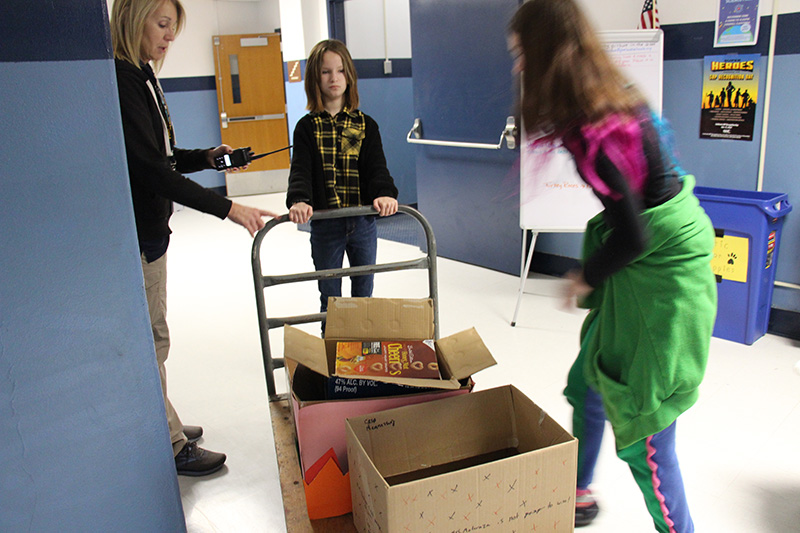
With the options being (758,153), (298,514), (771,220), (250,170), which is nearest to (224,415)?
(298,514)

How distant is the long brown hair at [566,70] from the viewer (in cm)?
124

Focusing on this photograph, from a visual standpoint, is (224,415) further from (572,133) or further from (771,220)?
(771,220)

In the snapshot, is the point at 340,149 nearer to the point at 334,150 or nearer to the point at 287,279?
the point at 334,150

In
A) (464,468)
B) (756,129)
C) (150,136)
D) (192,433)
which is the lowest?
(192,433)

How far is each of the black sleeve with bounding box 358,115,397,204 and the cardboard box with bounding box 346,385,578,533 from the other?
127cm

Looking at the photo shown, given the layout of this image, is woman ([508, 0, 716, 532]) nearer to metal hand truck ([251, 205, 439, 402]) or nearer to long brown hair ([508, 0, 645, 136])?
long brown hair ([508, 0, 645, 136])

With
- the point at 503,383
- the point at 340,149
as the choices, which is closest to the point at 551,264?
the point at 503,383

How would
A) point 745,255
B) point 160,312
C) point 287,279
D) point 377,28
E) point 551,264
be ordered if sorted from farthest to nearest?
point 377,28, point 551,264, point 745,255, point 160,312, point 287,279

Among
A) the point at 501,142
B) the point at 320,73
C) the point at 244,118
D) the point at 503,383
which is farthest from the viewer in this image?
the point at 244,118

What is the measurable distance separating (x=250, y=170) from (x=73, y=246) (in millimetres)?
6217

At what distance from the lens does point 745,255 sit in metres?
2.85

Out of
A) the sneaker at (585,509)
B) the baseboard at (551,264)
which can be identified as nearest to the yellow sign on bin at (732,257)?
the baseboard at (551,264)

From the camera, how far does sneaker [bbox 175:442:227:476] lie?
213 centimetres

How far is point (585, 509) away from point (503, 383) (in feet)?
2.89
